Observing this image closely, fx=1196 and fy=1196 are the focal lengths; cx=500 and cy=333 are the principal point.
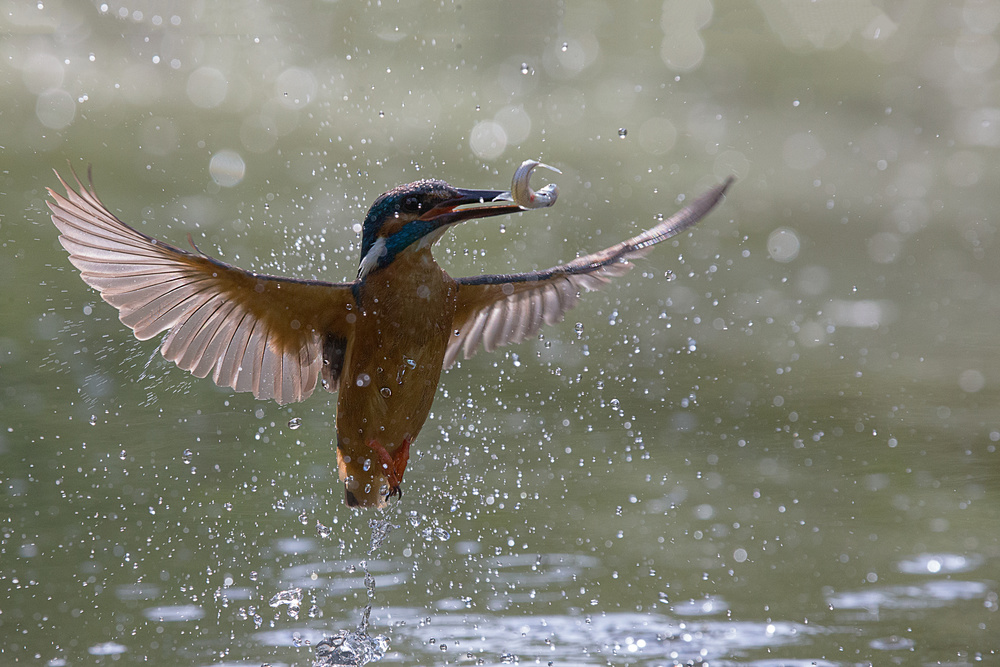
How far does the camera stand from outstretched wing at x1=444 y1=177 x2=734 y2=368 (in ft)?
11.4

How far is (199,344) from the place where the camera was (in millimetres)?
3217

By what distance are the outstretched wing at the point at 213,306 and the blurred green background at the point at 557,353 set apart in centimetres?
62

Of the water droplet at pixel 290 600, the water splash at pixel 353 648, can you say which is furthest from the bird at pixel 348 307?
the water splash at pixel 353 648

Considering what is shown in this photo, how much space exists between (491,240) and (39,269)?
2.62 metres

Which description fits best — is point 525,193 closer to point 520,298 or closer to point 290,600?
point 520,298

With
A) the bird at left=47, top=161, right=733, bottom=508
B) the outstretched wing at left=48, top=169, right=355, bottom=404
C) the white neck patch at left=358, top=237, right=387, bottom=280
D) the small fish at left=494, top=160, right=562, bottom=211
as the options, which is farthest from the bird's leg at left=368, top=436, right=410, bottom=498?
the small fish at left=494, top=160, right=562, bottom=211

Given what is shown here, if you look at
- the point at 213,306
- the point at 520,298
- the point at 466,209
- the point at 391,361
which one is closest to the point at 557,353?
the point at 520,298

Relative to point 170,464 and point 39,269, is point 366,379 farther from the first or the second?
point 39,269

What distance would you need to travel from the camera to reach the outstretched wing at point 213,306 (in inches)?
114

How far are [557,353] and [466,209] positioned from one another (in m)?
2.88

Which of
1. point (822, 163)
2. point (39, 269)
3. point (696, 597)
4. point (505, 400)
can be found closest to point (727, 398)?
point (505, 400)

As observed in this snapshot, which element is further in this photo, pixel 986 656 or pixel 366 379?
pixel 366 379

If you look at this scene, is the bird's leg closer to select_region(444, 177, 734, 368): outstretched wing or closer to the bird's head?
select_region(444, 177, 734, 368): outstretched wing

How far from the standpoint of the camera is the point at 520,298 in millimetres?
3773
